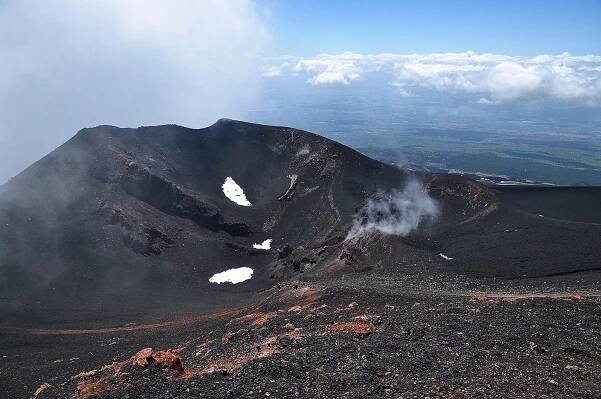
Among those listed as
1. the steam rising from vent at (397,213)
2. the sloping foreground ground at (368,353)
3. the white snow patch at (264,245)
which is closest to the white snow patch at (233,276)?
the white snow patch at (264,245)

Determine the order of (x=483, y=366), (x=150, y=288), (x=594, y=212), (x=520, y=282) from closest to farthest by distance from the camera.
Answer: (x=483, y=366) < (x=520, y=282) < (x=150, y=288) < (x=594, y=212)

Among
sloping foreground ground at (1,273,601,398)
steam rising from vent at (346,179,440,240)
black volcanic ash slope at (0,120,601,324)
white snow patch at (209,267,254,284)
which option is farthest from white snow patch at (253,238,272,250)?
sloping foreground ground at (1,273,601,398)

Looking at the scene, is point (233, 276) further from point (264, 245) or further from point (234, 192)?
point (234, 192)

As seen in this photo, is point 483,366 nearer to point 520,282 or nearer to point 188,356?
point 188,356

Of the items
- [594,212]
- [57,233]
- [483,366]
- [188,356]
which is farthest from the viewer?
[594,212]

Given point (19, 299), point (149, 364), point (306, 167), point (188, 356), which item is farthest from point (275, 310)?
point (306, 167)

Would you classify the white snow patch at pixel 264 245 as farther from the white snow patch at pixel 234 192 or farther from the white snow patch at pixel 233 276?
the white snow patch at pixel 234 192
